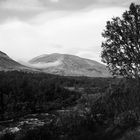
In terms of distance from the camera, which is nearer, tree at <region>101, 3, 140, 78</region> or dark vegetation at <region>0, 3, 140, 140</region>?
dark vegetation at <region>0, 3, 140, 140</region>

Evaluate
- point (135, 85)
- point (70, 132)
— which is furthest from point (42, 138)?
point (135, 85)

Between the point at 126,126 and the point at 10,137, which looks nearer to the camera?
the point at 126,126

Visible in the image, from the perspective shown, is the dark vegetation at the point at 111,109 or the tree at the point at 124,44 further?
the tree at the point at 124,44

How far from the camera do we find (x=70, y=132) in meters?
18.3

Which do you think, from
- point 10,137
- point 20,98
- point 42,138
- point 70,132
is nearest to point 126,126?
point 70,132

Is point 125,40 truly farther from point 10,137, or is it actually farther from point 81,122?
point 10,137

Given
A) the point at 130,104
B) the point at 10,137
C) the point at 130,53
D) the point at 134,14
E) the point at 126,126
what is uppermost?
the point at 134,14

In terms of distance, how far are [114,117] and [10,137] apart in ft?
23.1

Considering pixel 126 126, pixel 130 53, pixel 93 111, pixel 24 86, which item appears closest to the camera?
pixel 126 126

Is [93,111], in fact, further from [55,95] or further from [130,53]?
[55,95]

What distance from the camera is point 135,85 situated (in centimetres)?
2022

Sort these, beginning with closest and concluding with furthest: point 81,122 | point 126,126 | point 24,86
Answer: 1. point 126,126
2. point 81,122
3. point 24,86

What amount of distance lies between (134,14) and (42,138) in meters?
18.4

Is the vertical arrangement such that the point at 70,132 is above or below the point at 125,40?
below
